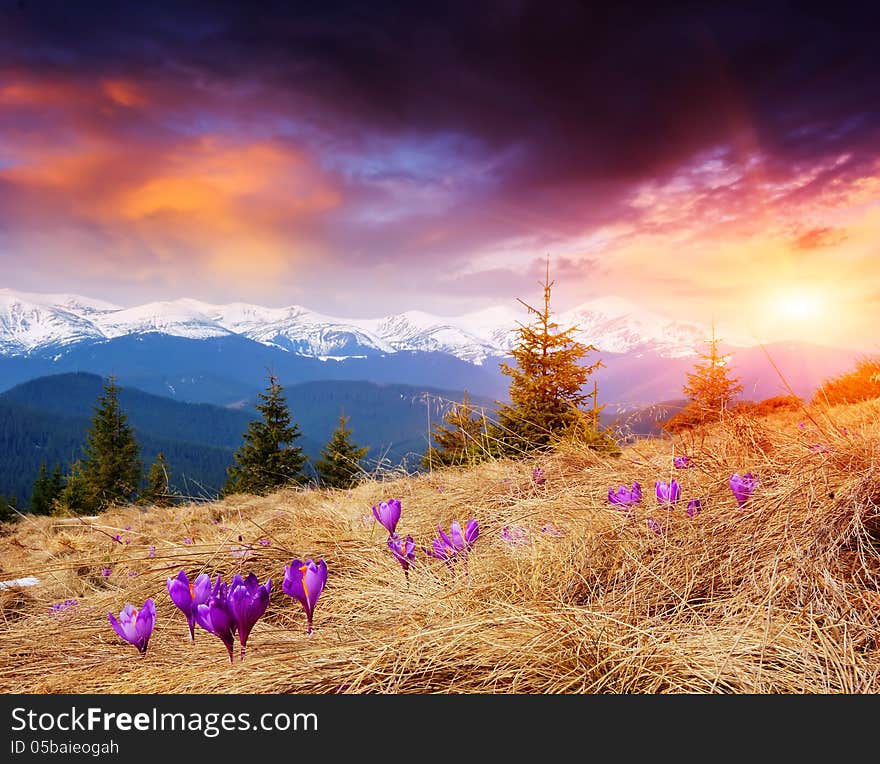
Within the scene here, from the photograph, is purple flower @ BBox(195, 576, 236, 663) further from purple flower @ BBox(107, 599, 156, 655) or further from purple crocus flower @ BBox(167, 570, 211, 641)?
purple flower @ BBox(107, 599, 156, 655)

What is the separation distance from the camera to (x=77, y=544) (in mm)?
4801

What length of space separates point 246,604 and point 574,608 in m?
0.85

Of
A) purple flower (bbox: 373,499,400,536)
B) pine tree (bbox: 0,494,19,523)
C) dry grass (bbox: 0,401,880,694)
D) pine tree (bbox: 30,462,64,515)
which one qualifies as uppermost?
purple flower (bbox: 373,499,400,536)

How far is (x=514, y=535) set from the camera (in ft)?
7.45

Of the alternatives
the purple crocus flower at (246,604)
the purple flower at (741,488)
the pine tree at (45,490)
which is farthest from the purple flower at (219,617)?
the pine tree at (45,490)

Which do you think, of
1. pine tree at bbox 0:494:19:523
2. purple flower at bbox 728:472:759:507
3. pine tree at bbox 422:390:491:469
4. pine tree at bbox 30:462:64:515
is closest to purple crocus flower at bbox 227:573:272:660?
purple flower at bbox 728:472:759:507

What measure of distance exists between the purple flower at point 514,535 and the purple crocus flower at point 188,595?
1.23 meters

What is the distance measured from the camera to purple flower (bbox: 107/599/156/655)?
1.29 m

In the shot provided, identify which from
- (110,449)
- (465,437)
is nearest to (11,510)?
(465,437)

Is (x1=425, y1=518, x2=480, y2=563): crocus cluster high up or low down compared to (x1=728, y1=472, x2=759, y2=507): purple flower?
down

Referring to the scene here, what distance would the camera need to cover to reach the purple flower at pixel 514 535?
2139mm

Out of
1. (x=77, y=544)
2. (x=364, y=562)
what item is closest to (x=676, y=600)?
(x=364, y=562)

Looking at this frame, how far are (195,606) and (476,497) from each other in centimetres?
207

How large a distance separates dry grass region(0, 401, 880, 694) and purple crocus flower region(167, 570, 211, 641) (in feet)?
0.58
